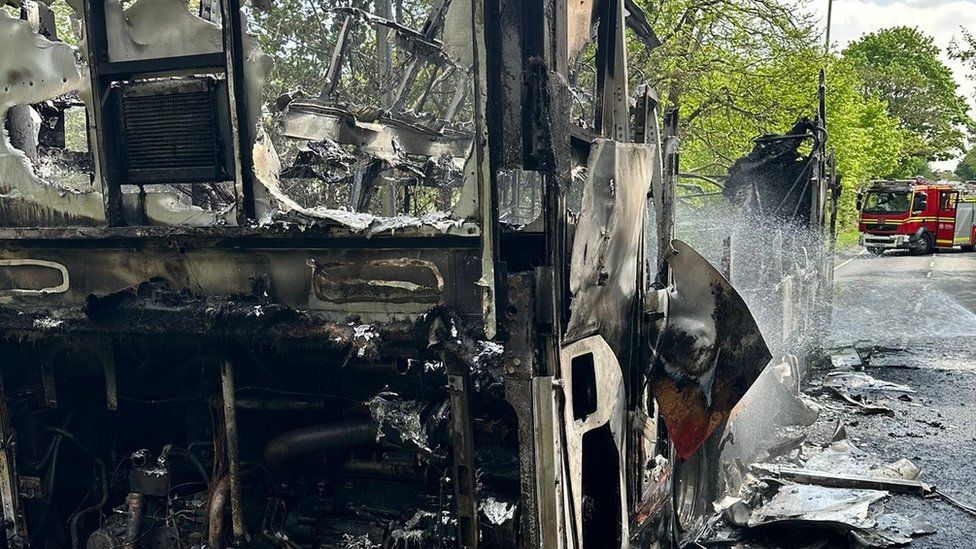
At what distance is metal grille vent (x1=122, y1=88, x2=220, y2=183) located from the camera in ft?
11.3

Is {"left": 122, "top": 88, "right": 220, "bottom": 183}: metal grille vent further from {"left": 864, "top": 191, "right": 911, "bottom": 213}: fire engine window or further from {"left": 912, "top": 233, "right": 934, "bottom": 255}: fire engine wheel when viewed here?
{"left": 912, "top": 233, "right": 934, "bottom": 255}: fire engine wheel

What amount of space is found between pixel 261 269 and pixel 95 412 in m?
1.72

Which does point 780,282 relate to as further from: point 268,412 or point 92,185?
point 92,185

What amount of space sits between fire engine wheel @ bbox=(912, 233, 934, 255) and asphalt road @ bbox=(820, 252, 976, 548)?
813 cm

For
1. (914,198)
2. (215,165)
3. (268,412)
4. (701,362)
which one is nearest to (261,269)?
(215,165)

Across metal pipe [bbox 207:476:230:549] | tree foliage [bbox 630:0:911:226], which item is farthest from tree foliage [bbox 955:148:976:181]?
metal pipe [bbox 207:476:230:549]

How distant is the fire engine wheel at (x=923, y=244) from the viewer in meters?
26.1

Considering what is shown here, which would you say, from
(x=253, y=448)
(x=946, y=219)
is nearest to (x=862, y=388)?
(x=253, y=448)

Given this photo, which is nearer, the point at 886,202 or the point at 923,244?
the point at 886,202

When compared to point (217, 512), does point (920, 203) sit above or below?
above

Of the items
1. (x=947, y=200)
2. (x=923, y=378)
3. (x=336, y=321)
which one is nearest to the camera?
(x=336, y=321)

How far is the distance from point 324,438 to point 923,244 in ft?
91.5

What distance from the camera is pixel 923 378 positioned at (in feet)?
28.7

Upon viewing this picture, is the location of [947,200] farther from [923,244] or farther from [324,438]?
[324,438]
